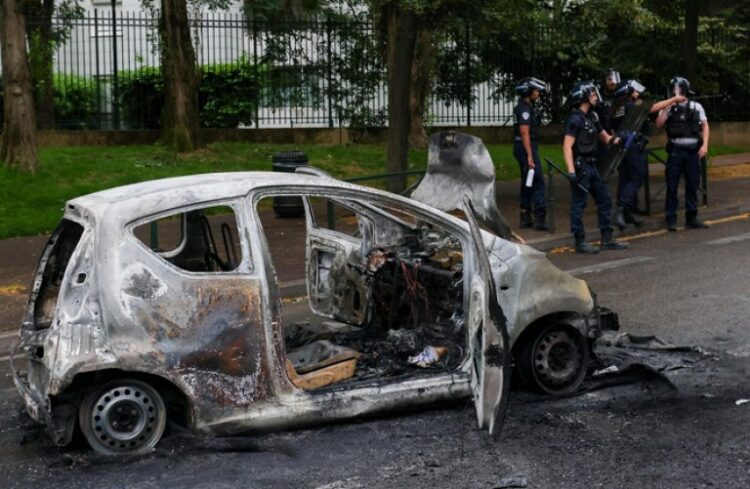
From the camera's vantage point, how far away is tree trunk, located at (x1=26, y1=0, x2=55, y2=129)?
20.0m

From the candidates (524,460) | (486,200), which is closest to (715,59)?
(486,200)

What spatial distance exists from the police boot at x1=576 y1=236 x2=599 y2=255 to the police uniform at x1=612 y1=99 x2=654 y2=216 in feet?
4.29

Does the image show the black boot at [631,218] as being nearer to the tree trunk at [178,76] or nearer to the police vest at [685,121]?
the police vest at [685,121]

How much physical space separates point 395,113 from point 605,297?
616 centimetres

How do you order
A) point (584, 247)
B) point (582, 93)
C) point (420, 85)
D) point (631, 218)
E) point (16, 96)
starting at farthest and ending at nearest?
point (420, 85) → point (16, 96) → point (631, 218) → point (584, 247) → point (582, 93)

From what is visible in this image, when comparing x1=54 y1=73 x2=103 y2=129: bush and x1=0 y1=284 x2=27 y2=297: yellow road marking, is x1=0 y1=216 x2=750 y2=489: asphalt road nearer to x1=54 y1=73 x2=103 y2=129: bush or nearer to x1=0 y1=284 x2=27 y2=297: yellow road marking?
x1=0 y1=284 x2=27 y2=297: yellow road marking

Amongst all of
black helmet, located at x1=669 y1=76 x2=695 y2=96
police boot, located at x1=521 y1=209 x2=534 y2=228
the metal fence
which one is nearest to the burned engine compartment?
police boot, located at x1=521 y1=209 x2=534 y2=228

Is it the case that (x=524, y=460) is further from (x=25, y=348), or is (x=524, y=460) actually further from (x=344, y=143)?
(x=344, y=143)

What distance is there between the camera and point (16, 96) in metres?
15.7

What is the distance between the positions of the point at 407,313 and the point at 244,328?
4.90 feet

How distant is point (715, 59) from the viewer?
24.6 meters

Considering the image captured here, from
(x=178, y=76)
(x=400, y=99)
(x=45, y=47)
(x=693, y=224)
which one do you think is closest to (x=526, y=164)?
(x=693, y=224)

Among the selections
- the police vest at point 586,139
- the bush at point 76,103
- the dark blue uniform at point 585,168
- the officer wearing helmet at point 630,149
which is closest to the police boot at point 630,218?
the officer wearing helmet at point 630,149

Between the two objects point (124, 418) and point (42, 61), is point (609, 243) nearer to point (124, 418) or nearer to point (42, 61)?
point (124, 418)
